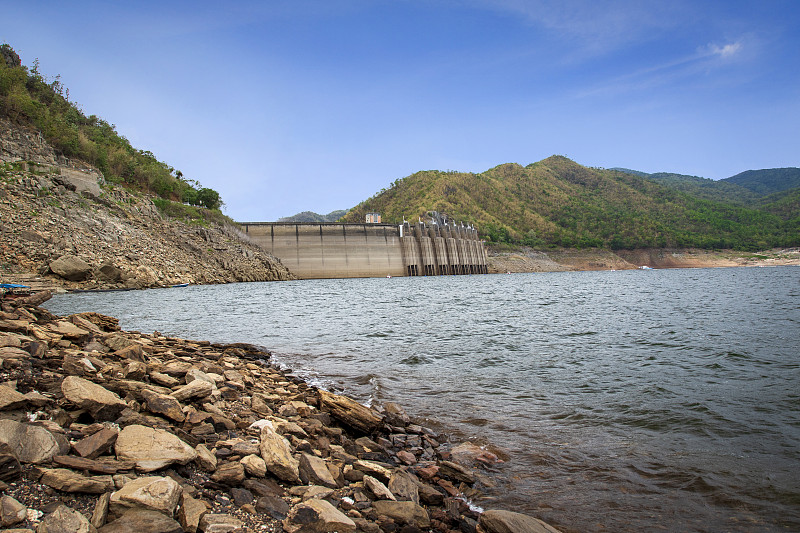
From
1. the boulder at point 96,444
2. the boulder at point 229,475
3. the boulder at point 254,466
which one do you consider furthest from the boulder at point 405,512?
the boulder at point 96,444

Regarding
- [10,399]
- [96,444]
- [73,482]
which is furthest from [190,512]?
[10,399]

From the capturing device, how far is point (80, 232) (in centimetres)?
3969

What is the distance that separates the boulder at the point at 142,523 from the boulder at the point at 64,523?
126 millimetres

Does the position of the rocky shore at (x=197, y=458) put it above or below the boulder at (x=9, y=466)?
below

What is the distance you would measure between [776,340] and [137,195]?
65732 millimetres

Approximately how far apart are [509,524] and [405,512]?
0.96m

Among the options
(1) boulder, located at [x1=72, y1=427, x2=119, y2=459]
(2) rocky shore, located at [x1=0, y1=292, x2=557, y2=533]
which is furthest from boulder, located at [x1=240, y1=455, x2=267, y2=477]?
(1) boulder, located at [x1=72, y1=427, x2=119, y2=459]

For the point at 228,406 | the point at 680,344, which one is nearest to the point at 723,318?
the point at 680,344

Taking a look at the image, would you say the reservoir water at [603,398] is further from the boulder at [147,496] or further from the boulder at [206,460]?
the boulder at [147,496]

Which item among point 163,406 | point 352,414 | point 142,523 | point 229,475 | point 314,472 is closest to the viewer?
point 142,523

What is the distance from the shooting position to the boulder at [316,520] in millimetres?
3547

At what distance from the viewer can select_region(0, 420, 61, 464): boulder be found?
10.7ft

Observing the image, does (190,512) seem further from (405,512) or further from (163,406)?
(163,406)

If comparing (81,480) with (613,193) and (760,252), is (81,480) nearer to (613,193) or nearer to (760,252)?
(760,252)
